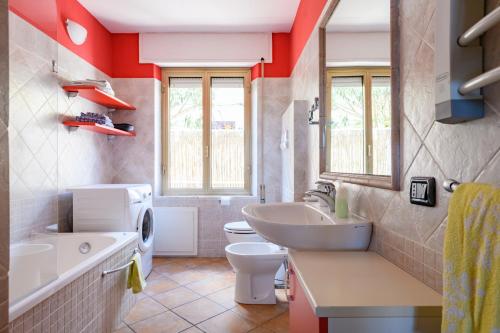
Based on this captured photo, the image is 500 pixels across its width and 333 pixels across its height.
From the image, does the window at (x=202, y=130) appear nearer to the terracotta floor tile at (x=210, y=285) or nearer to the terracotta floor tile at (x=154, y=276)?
the terracotta floor tile at (x=154, y=276)

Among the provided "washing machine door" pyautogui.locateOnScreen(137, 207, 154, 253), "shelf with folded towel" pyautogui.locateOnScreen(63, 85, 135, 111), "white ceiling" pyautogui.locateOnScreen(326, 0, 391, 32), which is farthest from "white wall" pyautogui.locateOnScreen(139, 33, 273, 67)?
"washing machine door" pyautogui.locateOnScreen(137, 207, 154, 253)

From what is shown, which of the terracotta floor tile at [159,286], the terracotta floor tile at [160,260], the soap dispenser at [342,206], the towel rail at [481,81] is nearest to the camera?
the towel rail at [481,81]

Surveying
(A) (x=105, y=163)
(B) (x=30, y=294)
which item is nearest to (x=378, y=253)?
(B) (x=30, y=294)

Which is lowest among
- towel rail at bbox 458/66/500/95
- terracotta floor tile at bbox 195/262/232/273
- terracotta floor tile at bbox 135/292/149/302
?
terracotta floor tile at bbox 135/292/149/302

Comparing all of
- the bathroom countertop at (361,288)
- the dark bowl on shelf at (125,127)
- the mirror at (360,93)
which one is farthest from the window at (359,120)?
the dark bowl on shelf at (125,127)

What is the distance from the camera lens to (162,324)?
1.99 meters

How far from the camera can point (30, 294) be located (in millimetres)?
1133

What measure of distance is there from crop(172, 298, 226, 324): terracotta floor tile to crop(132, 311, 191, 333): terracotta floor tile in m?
0.06

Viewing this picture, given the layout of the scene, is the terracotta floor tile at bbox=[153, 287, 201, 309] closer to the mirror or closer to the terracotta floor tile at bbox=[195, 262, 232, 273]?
the terracotta floor tile at bbox=[195, 262, 232, 273]

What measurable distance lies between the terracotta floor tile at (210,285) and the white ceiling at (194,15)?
2.59 m

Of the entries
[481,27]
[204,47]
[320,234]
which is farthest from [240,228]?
[481,27]

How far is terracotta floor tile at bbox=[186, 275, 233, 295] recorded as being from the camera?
2506 mm

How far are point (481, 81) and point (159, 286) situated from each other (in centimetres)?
269

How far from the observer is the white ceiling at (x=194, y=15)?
2740 millimetres
